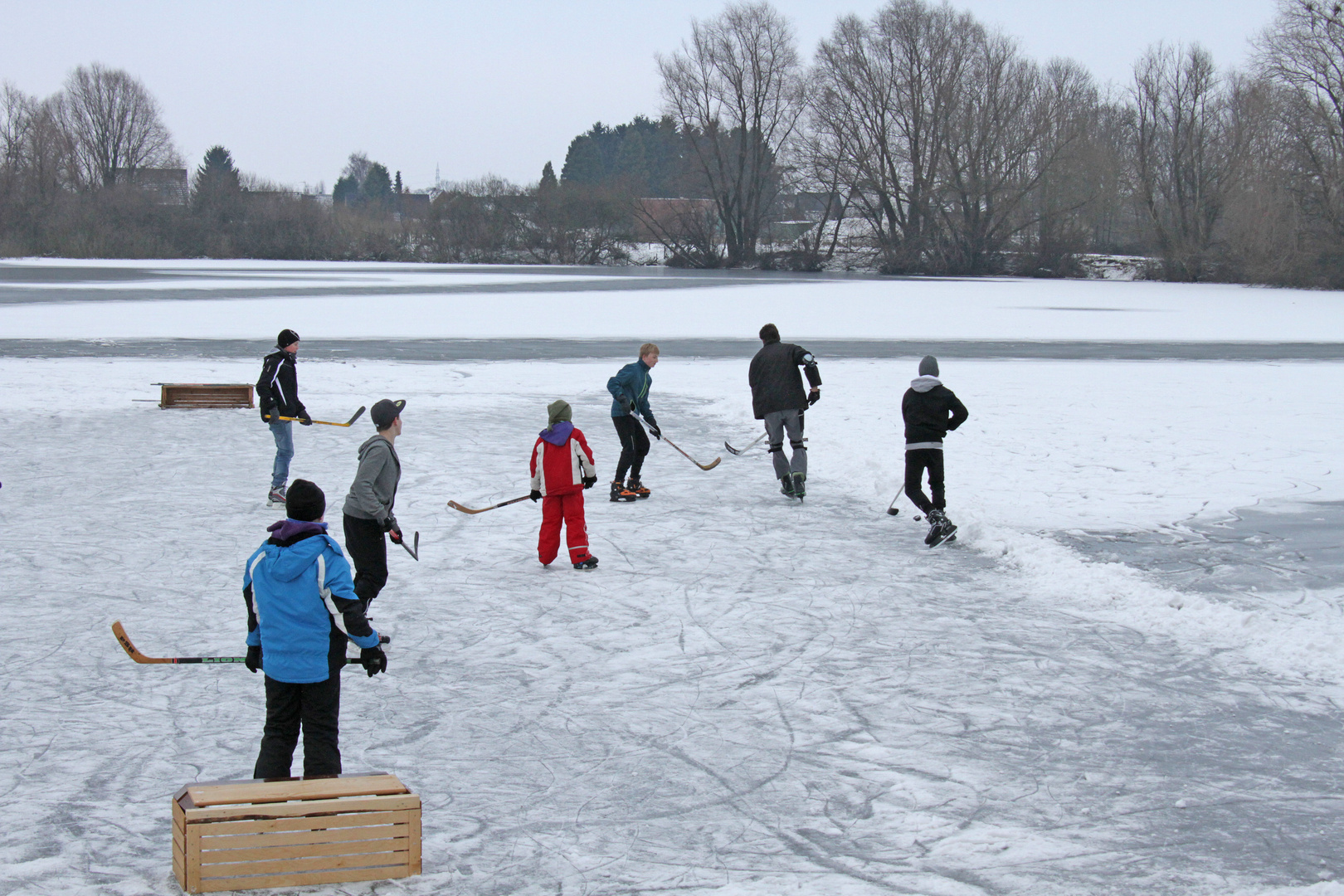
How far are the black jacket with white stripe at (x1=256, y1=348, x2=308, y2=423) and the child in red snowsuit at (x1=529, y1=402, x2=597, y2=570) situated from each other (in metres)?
2.61

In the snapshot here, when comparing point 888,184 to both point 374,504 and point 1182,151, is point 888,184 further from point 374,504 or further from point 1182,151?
point 374,504

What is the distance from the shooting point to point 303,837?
3.55 metres

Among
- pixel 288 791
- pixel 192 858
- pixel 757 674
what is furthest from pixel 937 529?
pixel 192 858

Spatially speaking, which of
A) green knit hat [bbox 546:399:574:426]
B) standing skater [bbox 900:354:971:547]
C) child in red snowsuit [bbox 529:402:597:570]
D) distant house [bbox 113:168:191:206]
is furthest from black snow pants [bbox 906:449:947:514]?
distant house [bbox 113:168:191:206]

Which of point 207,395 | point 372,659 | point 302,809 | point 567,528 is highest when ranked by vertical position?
point 207,395

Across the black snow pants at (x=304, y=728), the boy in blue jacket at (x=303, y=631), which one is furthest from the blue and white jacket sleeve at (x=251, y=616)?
the black snow pants at (x=304, y=728)

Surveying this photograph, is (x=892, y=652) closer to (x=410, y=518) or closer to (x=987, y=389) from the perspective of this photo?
(x=410, y=518)

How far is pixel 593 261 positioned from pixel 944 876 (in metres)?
71.1

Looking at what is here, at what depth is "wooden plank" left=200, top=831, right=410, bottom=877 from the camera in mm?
3486

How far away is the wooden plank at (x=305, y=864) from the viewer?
3502 millimetres

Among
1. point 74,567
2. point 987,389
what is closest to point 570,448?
point 74,567

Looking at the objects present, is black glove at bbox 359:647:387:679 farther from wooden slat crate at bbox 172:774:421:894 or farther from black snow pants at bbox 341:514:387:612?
black snow pants at bbox 341:514:387:612

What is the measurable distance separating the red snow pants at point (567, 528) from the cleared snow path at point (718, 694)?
209 mm

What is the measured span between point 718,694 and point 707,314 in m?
26.3
